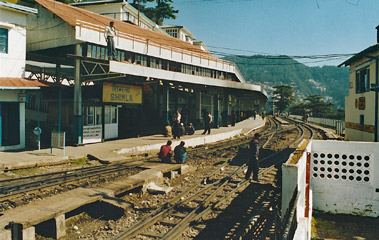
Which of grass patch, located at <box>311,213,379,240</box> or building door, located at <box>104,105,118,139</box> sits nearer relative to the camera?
grass patch, located at <box>311,213,379,240</box>

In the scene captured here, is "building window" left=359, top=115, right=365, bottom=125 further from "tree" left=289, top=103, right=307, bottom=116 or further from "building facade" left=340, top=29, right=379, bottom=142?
"tree" left=289, top=103, right=307, bottom=116

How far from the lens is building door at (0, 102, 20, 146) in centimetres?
1507

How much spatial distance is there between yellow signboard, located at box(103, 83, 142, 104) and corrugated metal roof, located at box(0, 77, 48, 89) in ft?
13.4

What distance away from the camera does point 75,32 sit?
16875mm

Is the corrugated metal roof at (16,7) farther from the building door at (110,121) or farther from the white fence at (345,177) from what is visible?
the white fence at (345,177)

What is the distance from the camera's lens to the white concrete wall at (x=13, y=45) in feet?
50.3

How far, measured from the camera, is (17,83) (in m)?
14.4

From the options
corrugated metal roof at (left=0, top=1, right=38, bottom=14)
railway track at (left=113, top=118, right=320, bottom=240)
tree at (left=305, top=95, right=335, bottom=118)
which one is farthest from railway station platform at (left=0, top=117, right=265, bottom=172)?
tree at (left=305, top=95, right=335, bottom=118)

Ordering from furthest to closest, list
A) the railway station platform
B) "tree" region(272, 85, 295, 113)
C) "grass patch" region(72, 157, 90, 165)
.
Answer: "tree" region(272, 85, 295, 113) → "grass patch" region(72, 157, 90, 165) → the railway station platform

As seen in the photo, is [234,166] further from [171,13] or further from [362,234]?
[171,13]

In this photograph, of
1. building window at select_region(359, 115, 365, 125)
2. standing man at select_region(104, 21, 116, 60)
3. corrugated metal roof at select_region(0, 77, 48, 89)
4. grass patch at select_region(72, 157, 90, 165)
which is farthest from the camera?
building window at select_region(359, 115, 365, 125)

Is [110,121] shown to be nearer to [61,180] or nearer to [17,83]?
[17,83]

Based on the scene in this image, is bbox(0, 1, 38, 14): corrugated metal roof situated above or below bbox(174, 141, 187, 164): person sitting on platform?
above

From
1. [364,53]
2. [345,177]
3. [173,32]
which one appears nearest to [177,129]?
[364,53]
